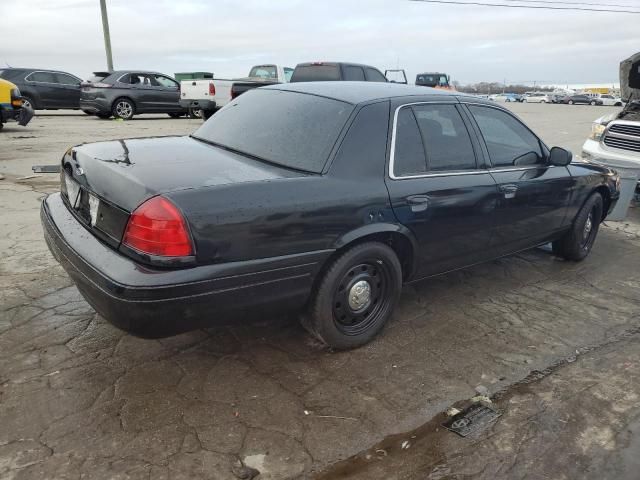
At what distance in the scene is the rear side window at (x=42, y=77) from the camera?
1675 cm

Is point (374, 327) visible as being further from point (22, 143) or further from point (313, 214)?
point (22, 143)

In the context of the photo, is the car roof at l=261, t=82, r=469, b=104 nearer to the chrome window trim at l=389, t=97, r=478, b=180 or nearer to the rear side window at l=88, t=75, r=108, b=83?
the chrome window trim at l=389, t=97, r=478, b=180

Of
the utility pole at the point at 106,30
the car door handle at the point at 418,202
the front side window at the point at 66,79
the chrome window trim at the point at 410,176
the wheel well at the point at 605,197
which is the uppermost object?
the utility pole at the point at 106,30

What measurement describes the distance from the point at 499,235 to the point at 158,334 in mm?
2680

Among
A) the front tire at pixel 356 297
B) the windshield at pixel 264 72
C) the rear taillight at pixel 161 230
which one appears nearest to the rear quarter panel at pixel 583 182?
the front tire at pixel 356 297

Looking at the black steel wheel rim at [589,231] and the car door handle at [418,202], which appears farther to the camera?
the black steel wheel rim at [589,231]

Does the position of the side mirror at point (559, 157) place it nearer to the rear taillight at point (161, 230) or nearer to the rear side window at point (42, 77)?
the rear taillight at point (161, 230)

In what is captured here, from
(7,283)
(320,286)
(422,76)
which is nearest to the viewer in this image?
(320,286)

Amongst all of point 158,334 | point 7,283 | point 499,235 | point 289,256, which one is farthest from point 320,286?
point 7,283

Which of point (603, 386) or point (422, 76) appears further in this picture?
point (422, 76)

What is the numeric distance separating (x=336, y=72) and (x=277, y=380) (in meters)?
10.7

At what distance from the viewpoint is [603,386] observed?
3.10 m

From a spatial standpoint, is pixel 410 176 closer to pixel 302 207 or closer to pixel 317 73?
pixel 302 207

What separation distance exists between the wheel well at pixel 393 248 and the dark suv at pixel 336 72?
382 inches
